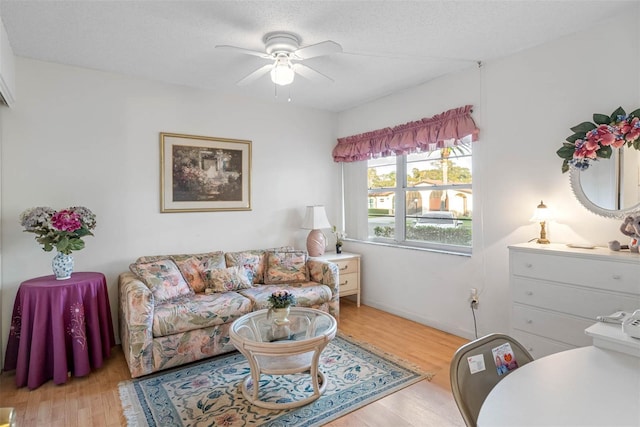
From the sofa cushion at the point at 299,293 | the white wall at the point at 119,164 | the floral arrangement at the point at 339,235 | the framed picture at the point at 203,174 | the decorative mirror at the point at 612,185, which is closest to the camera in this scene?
the decorative mirror at the point at 612,185

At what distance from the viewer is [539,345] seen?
244 cm

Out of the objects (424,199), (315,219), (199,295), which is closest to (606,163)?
(424,199)

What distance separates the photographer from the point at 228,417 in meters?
2.12

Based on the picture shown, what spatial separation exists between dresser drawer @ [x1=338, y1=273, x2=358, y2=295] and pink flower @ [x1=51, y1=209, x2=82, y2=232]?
267cm

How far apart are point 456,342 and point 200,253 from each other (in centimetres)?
269

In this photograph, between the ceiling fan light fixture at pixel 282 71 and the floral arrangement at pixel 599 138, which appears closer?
the floral arrangement at pixel 599 138

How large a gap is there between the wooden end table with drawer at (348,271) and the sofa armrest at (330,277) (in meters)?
0.33

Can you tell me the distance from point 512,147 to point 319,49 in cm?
182

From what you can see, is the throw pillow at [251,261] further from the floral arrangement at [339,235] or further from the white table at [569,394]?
the white table at [569,394]

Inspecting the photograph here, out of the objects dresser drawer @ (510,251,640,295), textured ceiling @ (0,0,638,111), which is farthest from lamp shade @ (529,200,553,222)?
textured ceiling @ (0,0,638,111)

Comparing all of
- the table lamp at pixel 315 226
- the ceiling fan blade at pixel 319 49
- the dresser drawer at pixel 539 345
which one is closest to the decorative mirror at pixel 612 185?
the dresser drawer at pixel 539 345

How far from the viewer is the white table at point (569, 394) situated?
2.84 ft

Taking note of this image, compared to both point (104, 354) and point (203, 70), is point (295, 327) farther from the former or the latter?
point (203, 70)

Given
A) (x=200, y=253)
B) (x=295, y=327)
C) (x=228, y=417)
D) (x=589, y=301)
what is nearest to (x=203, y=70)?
(x=200, y=253)
